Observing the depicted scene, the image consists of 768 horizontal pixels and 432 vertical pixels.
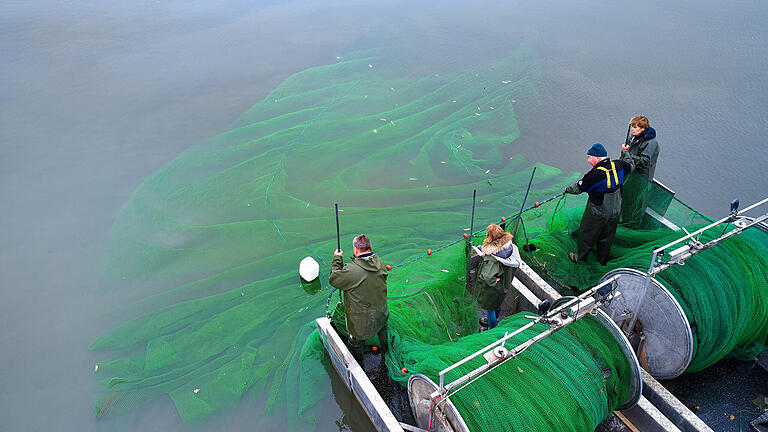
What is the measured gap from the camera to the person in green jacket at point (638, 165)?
4.53 meters

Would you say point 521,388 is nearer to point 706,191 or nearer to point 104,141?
point 706,191

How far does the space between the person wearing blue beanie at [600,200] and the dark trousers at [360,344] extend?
6.52 feet

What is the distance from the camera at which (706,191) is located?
6211 mm

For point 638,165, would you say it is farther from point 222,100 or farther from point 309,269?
point 222,100

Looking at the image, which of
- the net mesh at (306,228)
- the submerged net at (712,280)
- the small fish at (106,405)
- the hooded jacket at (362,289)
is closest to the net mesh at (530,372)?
the net mesh at (306,228)

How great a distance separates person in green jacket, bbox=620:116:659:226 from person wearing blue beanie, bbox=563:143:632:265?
43 centimetres

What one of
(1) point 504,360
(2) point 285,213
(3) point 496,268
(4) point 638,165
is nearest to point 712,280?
(4) point 638,165

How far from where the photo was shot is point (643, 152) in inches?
179

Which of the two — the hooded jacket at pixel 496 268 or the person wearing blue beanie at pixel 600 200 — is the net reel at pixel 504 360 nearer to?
the hooded jacket at pixel 496 268

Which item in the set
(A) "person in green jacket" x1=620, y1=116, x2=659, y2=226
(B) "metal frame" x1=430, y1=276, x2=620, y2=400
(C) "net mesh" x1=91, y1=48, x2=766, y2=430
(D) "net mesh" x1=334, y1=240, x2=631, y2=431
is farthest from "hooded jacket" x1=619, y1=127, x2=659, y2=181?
(D) "net mesh" x1=334, y1=240, x2=631, y2=431

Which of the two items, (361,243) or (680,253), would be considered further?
(680,253)

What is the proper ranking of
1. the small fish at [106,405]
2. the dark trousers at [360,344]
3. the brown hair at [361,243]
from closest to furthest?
the brown hair at [361,243] < the dark trousers at [360,344] < the small fish at [106,405]

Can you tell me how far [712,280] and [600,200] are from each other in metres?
1.02

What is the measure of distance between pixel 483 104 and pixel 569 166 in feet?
6.39
